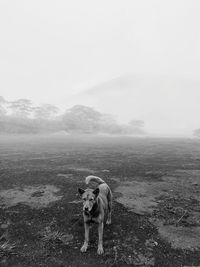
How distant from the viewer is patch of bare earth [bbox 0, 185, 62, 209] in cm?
1109

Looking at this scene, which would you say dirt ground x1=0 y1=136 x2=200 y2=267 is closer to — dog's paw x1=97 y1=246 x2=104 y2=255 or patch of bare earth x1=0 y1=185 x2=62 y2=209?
patch of bare earth x1=0 y1=185 x2=62 y2=209

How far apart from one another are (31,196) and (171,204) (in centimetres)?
741

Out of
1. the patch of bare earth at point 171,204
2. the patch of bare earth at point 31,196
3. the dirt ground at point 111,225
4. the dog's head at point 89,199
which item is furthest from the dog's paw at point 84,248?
the patch of bare earth at point 31,196

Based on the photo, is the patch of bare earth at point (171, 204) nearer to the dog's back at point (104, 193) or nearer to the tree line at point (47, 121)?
the dog's back at point (104, 193)

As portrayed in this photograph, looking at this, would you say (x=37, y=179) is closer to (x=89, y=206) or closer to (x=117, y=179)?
(x=117, y=179)

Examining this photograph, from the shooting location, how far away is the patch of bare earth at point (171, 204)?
8023 millimetres

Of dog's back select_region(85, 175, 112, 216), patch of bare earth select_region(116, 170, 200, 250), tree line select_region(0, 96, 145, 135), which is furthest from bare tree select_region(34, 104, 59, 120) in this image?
dog's back select_region(85, 175, 112, 216)

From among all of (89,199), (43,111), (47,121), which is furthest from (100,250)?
(43,111)

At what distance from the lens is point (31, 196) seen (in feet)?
40.1

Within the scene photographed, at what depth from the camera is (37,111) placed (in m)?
113

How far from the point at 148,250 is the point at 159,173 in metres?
11.8

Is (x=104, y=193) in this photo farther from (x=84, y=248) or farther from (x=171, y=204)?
(x=171, y=204)

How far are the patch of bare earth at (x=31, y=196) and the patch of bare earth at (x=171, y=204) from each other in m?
3.70

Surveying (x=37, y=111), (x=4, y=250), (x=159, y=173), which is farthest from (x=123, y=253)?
(x=37, y=111)
